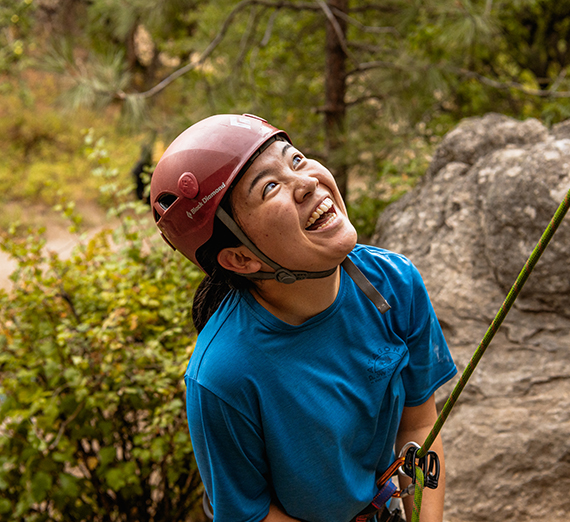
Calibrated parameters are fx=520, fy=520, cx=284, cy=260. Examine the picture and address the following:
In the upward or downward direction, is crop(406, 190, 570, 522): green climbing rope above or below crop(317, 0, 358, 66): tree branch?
below

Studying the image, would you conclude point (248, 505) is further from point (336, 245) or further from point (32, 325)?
point (32, 325)

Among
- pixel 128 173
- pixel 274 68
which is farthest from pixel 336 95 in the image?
pixel 128 173

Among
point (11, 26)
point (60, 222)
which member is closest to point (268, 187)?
point (11, 26)

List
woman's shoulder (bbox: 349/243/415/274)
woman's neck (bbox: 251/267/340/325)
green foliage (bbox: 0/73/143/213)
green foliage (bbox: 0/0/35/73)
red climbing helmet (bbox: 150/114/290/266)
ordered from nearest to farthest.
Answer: red climbing helmet (bbox: 150/114/290/266)
woman's neck (bbox: 251/267/340/325)
woman's shoulder (bbox: 349/243/415/274)
green foliage (bbox: 0/0/35/73)
green foliage (bbox: 0/73/143/213)

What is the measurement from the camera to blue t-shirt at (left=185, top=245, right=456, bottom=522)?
118 cm

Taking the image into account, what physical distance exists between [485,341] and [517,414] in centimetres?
142

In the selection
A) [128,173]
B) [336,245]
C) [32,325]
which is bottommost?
[128,173]

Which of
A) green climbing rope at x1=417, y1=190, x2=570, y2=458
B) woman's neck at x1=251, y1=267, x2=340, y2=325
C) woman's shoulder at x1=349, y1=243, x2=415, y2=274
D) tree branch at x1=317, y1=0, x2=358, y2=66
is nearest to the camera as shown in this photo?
green climbing rope at x1=417, y1=190, x2=570, y2=458

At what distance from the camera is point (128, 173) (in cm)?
1100

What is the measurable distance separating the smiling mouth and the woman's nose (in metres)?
0.04

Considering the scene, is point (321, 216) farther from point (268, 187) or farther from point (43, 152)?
point (43, 152)

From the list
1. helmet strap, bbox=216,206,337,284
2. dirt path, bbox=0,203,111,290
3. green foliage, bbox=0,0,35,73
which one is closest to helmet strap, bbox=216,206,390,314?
helmet strap, bbox=216,206,337,284

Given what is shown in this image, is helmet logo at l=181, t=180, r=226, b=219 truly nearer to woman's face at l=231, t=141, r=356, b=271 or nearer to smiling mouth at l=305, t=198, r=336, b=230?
woman's face at l=231, t=141, r=356, b=271

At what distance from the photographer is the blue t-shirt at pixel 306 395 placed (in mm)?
1176
